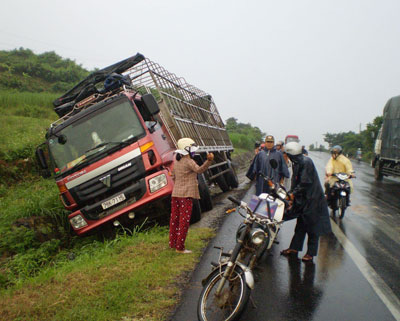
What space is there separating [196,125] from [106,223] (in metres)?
4.19

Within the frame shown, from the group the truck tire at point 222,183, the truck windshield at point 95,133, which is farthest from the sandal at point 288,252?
the truck tire at point 222,183

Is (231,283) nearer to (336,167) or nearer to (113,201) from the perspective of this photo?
(113,201)

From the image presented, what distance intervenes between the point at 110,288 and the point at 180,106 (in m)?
5.61

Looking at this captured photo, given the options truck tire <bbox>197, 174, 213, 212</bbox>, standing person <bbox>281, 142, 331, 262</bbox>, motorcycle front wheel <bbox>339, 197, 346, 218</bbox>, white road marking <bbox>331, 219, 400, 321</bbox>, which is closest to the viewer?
white road marking <bbox>331, 219, 400, 321</bbox>

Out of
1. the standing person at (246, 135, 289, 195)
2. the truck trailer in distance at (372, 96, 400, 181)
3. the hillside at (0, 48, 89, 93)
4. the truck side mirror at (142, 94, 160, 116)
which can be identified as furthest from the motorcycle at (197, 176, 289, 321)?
the hillside at (0, 48, 89, 93)

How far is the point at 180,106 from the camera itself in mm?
8680

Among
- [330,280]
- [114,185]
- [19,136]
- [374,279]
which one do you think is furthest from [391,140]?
[19,136]

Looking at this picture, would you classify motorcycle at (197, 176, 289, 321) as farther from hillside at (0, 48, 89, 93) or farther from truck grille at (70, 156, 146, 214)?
hillside at (0, 48, 89, 93)

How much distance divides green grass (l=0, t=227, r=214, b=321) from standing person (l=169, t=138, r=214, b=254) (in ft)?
1.31

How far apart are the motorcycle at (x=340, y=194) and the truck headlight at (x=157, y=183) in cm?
383

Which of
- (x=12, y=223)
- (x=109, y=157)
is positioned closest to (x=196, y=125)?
(x=109, y=157)

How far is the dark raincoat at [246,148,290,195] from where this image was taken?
6.23 meters

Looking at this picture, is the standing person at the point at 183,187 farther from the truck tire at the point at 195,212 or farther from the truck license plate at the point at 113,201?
the truck tire at the point at 195,212

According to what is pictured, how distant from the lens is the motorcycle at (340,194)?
282 inches
